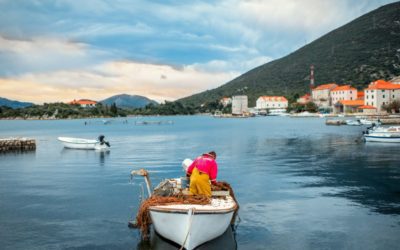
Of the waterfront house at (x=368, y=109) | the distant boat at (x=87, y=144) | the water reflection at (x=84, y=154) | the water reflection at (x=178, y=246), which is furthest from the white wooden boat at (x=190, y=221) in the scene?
the waterfront house at (x=368, y=109)

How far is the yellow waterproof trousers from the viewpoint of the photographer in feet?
44.4

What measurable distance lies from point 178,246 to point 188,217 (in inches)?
63.3

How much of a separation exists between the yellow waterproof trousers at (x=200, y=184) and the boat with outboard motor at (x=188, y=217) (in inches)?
12.6

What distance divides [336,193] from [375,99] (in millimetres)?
156689

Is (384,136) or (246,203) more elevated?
(384,136)

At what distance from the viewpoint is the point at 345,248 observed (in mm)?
13234

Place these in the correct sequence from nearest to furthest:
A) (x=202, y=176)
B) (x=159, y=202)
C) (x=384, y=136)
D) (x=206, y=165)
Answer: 1. (x=159, y=202)
2. (x=202, y=176)
3. (x=206, y=165)
4. (x=384, y=136)

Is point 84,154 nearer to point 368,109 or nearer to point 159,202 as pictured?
point 159,202

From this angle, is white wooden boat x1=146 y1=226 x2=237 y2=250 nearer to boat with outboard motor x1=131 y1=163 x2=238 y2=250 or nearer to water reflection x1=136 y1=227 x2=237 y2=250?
water reflection x1=136 y1=227 x2=237 y2=250

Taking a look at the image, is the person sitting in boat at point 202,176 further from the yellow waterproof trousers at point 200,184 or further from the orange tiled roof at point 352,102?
the orange tiled roof at point 352,102

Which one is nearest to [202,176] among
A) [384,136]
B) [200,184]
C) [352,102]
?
[200,184]

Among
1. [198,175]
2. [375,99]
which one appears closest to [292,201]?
[198,175]

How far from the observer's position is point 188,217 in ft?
37.7

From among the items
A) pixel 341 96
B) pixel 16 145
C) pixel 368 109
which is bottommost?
pixel 16 145
